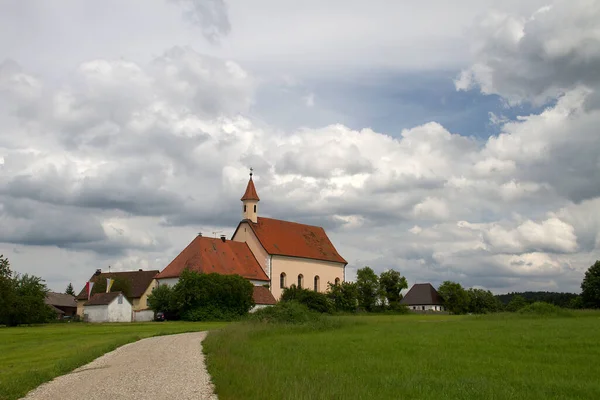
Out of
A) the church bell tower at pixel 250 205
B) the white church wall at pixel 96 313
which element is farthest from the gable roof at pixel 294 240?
the white church wall at pixel 96 313

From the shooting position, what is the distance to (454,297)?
95.2 metres

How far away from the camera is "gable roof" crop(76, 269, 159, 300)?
8562 centimetres

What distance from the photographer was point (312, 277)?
87750mm

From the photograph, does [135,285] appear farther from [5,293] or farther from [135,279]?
[5,293]

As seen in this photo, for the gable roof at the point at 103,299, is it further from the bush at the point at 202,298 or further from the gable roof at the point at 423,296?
the gable roof at the point at 423,296

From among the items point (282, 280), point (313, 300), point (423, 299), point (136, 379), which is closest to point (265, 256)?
point (282, 280)

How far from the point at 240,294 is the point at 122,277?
1259 inches

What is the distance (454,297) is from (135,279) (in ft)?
161

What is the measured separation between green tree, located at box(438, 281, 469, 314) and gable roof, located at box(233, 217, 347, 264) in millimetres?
16988

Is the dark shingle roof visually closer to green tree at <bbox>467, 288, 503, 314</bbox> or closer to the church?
the church

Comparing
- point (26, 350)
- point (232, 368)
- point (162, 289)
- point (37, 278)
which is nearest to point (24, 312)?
point (37, 278)

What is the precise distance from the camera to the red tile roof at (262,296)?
72.1 metres

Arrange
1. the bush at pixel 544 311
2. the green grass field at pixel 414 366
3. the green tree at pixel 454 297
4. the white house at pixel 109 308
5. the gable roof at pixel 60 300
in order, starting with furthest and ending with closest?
the gable roof at pixel 60 300 → the green tree at pixel 454 297 → the white house at pixel 109 308 → the bush at pixel 544 311 → the green grass field at pixel 414 366

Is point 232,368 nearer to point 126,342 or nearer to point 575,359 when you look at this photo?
point 575,359
